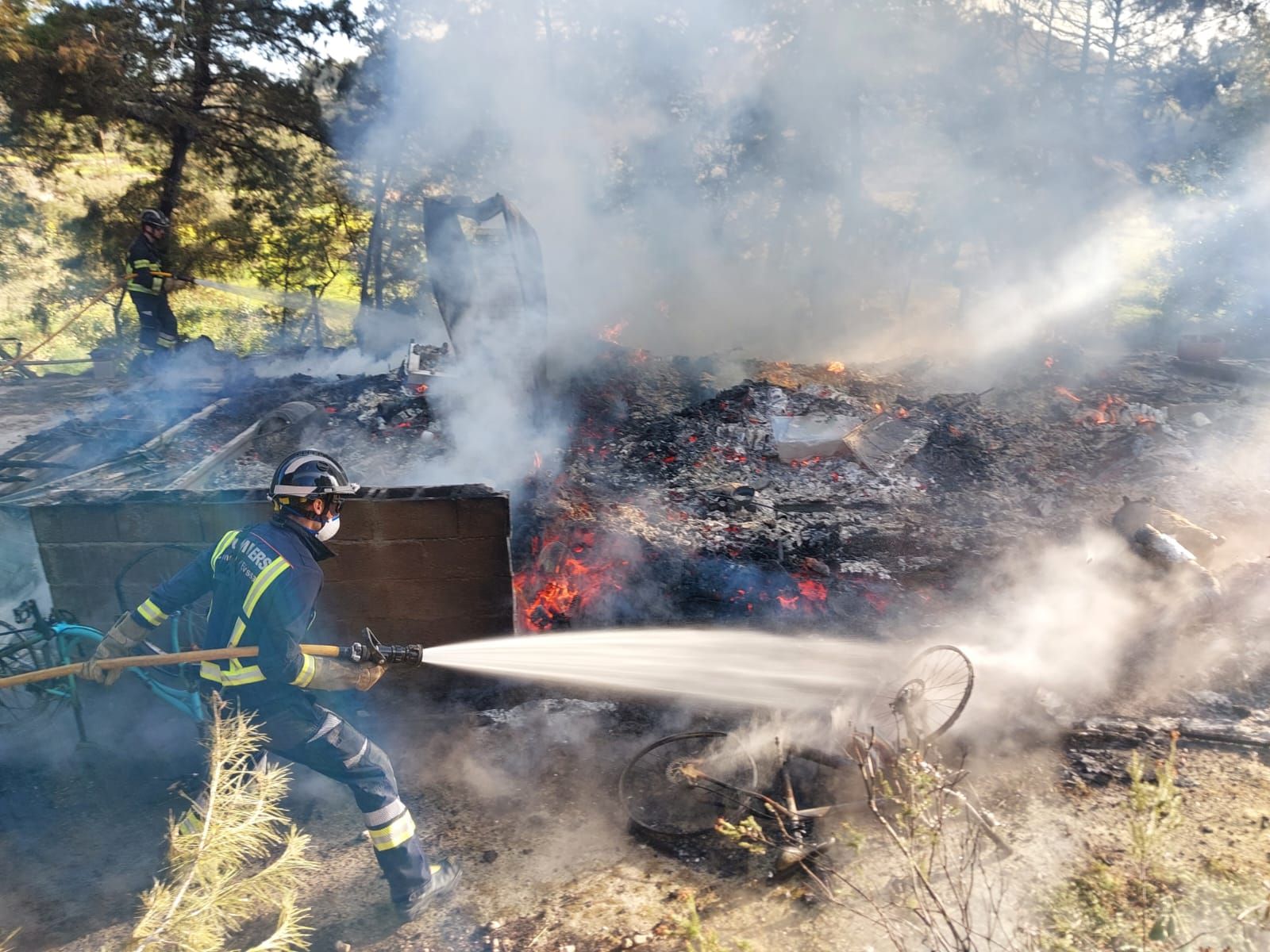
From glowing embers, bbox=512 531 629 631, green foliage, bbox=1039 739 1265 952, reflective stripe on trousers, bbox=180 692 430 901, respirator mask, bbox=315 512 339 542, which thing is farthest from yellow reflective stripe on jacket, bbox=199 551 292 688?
green foliage, bbox=1039 739 1265 952

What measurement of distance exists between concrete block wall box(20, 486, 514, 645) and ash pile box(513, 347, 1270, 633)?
0.85 m

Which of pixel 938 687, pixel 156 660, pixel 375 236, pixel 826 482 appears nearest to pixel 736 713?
pixel 938 687

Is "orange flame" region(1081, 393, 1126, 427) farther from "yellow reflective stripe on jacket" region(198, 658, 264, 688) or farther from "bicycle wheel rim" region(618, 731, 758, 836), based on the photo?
"yellow reflective stripe on jacket" region(198, 658, 264, 688)

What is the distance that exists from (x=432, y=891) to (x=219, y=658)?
155 cm

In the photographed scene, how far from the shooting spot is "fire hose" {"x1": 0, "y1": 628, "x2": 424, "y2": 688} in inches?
135

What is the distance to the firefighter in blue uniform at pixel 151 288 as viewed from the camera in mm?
9914

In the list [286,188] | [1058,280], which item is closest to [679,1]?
[286,188]

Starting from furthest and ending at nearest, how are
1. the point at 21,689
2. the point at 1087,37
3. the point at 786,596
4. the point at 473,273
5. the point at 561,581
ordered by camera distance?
the point at 1087,37 → the point at 473,273 → the point at 786,596 → the point at 561,581 → the point at 21,689

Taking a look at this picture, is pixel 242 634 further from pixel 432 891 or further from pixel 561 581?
pixel 561 581

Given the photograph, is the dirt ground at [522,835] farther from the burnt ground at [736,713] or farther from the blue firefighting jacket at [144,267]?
the blue firefighting jacket at [144,267]

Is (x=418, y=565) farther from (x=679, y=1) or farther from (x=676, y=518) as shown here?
(x=679, y=1)

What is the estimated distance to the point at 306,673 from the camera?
3.59 metres

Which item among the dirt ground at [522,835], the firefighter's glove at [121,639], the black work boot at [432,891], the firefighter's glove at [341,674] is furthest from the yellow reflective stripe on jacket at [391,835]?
the firefighter's glove at [121,639]

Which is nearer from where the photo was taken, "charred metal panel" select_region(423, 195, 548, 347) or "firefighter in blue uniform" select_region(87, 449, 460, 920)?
"firefighter in blue uniform" select_region(87, 449, 460, 920)
